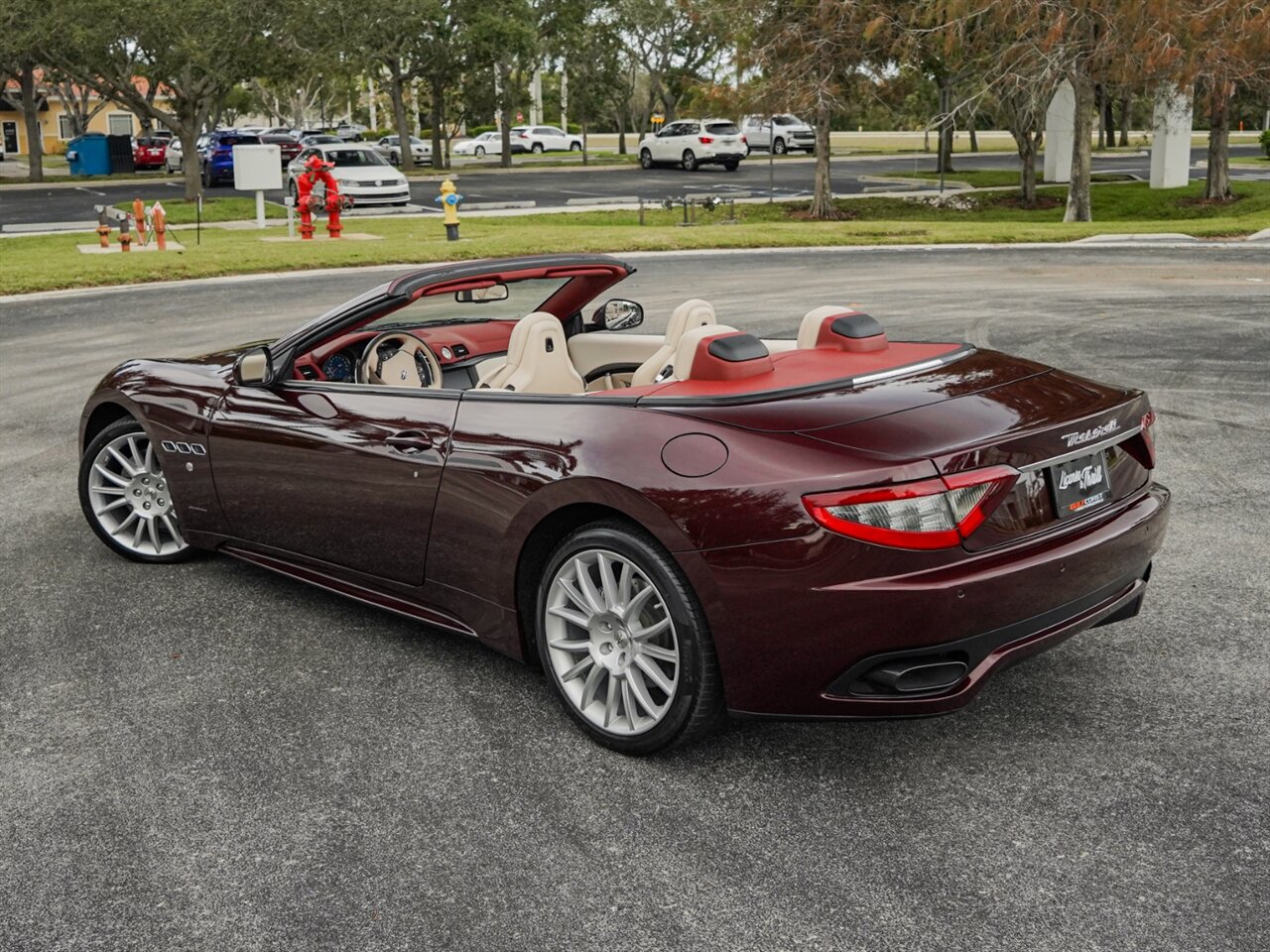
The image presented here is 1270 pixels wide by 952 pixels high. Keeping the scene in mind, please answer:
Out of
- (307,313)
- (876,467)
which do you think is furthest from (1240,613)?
(307,313)

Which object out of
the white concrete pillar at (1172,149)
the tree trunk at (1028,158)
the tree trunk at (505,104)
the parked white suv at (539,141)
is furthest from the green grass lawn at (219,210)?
the parked white suv at (539,141)

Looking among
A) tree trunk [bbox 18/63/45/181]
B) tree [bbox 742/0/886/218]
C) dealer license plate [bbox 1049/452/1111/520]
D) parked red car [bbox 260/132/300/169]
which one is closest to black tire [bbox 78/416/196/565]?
dealer license plate [bbox 1049/452/1111/520]

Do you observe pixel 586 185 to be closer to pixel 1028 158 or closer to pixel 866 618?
pixel 1028 158

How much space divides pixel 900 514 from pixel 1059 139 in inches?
1595

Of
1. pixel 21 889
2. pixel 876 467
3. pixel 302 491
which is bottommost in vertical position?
pixel 21 889

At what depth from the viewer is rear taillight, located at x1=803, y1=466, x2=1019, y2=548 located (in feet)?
12.1

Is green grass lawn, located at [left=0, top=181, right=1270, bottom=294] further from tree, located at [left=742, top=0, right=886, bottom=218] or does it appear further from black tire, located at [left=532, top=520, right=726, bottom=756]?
black tire, located at [left=532, top=520, right=726, bottom=756]

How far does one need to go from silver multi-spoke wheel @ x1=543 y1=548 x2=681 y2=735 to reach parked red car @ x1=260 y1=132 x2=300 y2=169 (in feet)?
155

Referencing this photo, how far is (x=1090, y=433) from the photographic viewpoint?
13.6 feet

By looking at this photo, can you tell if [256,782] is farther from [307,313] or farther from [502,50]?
[502,50]

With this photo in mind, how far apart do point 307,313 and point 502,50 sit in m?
38.0

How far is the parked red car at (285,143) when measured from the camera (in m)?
51.3

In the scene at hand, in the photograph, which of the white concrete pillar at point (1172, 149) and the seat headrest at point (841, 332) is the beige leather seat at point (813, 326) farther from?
the white concrete pillar at point (1172, 149)

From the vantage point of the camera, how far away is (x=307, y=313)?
15664mm
